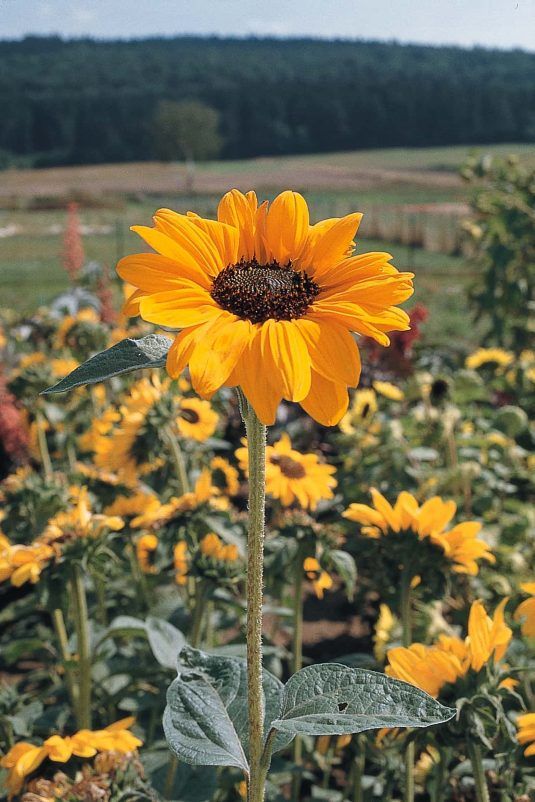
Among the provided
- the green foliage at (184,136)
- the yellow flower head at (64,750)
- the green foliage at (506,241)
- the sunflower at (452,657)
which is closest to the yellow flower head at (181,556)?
the yellow flower head at (64,750)

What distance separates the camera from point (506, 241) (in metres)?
4.70

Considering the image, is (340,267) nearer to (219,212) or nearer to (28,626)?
(219,212)

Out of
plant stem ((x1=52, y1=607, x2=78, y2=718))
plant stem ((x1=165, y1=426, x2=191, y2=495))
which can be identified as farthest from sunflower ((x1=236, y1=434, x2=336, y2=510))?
plant stem ((x1=52, y1=607, x2=78, y2=718))

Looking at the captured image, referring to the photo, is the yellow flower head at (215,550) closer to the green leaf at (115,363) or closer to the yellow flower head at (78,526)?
the yellow flower head at (78,526)

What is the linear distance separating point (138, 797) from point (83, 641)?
48cm

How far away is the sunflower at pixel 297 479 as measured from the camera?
1.89m

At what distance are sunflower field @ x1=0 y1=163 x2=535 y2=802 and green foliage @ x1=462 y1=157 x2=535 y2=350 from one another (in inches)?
41.1

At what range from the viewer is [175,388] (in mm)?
2271

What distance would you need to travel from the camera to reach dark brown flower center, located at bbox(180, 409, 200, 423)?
2.09m

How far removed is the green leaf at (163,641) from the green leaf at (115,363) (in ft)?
2.83

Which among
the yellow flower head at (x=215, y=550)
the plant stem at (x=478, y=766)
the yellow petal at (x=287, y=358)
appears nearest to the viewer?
the yellow petal at (x=287, y=358)

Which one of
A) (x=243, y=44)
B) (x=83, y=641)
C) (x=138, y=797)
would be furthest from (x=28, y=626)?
(x=243, y=44)

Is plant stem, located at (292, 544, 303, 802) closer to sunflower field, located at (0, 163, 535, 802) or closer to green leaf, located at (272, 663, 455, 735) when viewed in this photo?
sunflower field, located at (0, 163, 535, 802)

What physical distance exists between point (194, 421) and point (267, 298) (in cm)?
129
